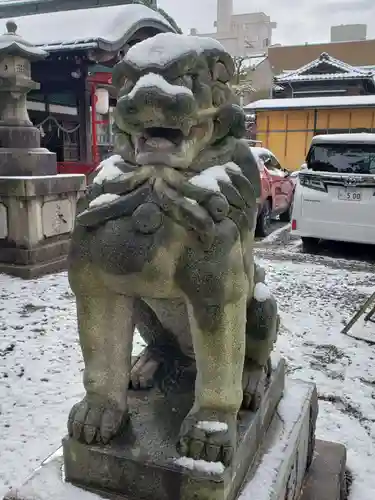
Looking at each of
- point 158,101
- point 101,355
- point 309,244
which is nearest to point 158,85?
point 158,101

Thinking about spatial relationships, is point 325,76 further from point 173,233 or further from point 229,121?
point 173,233

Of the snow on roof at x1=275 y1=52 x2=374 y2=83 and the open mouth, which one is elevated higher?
the snow on roof at x1=275 y1=52 x2=374 y2=83

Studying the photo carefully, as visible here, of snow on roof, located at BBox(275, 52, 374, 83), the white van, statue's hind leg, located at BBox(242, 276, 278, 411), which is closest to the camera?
statue's hind leg, located at BBox(242, 276, 278, 411)

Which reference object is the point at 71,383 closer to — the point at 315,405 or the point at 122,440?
the point at 315,405

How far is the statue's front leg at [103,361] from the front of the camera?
1.41 metres

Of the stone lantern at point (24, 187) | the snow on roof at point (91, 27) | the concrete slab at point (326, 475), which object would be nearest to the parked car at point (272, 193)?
the snow on roof at point (91, 27)

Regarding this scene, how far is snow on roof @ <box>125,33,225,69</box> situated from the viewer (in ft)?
4.15

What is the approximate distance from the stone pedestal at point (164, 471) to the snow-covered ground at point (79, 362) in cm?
76

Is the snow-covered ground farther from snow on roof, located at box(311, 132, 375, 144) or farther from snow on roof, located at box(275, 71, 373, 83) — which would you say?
snow on roof, located at box(275, 71, 373, 83)

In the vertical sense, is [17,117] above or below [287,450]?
above

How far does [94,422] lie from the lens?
56.7 inches

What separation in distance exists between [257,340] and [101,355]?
19.5 inches

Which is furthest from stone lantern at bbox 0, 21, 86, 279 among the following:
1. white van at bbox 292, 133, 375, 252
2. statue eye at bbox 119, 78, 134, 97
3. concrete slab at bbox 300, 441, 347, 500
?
statue eye at bbox 119, 78, 134, 97

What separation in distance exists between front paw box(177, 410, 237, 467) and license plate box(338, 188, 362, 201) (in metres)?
5.40
